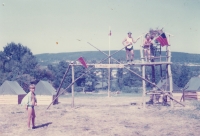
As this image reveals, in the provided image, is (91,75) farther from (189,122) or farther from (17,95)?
(189,122)

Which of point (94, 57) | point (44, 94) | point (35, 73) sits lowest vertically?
point (44, 94)

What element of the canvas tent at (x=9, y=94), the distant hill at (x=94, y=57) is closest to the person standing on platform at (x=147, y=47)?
the canvas tent at (x=9, y=94)

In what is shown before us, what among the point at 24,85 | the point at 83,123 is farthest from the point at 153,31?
the point at 24,85

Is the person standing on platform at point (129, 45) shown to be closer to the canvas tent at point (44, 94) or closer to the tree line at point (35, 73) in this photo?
the canvas tent at point (44, 94)

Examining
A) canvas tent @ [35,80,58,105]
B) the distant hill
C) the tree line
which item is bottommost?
canvas tent @ [35,80,58,105]

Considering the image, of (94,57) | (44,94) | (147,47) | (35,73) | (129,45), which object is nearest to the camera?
(129,45)

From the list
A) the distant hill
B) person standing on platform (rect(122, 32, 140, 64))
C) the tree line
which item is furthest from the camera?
the distant hill

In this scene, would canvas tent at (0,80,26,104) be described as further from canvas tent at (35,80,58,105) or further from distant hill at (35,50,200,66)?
distant hill at (35,50,200,66)

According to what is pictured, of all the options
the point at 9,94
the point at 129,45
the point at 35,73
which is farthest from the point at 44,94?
the point at 35,73

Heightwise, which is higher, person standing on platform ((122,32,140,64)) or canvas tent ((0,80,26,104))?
person standing on platform ((122,32,140,64))

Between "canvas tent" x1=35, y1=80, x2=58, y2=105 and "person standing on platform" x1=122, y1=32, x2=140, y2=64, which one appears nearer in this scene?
"person standing on platform" x1=122, y1=32, x2=140, y2=64

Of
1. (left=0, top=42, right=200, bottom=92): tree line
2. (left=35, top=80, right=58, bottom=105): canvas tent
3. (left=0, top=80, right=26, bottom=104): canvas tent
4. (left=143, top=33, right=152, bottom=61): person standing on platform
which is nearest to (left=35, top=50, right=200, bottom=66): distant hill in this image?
(left=0, top=42, right=200, bottom=92): tree line

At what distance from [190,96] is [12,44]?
4506 centimetres

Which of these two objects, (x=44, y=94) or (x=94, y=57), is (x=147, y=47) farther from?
(x=94, y=57)
